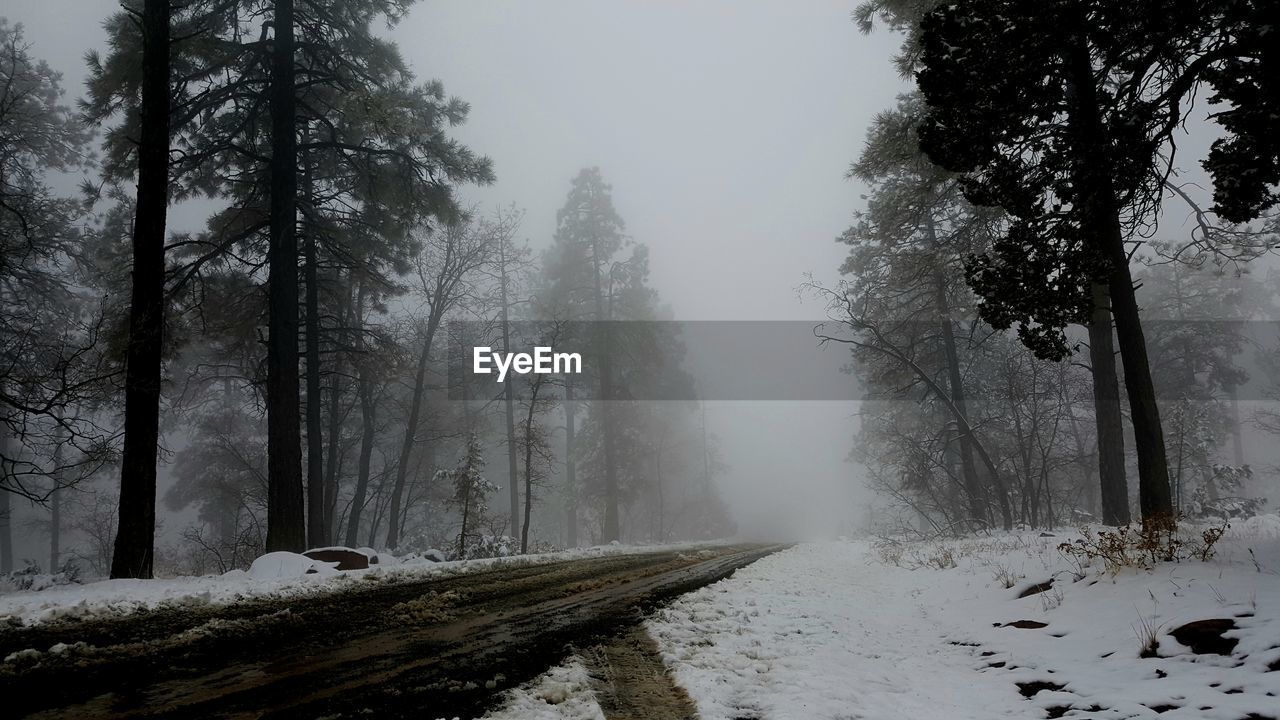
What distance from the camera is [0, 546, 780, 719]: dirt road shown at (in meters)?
2.73

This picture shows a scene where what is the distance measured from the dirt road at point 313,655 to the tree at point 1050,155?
5944 millimetres

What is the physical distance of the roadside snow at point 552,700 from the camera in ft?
9.20

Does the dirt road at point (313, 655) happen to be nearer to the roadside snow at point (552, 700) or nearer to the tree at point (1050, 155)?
the roadside snow at point (552, 700)

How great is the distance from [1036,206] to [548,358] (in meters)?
18.9

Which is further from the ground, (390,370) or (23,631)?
(390,370)

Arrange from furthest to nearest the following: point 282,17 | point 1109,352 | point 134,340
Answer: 1. point 282,17
2. point 1109,352
3. point 134,340

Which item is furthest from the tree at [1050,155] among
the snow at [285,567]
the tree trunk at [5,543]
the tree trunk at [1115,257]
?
the tree trunk at [5,543]

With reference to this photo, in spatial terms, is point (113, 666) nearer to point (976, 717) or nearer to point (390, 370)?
point (976, 717)

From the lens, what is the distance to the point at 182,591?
20.2ft

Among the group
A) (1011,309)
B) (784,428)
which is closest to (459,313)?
(1011,309)

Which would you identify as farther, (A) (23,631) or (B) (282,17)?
(B) (282,17)

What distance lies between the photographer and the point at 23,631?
4.17m

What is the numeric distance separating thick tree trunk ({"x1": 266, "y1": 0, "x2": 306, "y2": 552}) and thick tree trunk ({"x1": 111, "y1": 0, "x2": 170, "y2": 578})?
2.20 metres

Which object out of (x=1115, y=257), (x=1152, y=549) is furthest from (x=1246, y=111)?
(x=1152, y=549)
